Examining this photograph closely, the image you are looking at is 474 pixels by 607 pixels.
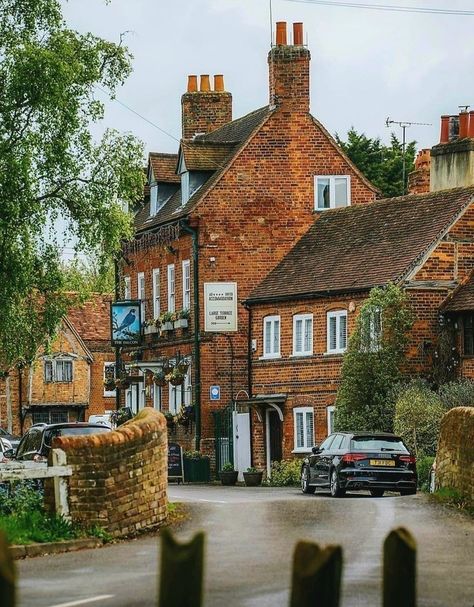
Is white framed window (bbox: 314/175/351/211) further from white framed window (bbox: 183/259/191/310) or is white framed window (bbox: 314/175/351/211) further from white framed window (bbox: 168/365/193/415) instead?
white framed window (bbox: 168/365/193/415)

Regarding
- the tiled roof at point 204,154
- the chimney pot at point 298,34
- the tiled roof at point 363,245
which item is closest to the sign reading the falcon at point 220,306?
the tiled roof at point 363,245

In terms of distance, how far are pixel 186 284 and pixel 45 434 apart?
26898mm

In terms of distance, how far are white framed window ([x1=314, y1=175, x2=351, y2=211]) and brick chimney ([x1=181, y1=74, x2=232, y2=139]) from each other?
338 inches

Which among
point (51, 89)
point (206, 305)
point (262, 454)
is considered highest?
point (51, 89)

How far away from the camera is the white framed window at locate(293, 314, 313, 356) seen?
172ft

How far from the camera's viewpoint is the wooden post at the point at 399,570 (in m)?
6.10

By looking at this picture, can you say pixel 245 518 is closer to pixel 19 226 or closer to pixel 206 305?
pixel 19 226

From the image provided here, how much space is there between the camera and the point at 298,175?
57.4 metres

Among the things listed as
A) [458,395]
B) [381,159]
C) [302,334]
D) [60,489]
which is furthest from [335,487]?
[381,159]

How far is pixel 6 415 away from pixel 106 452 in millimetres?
69266

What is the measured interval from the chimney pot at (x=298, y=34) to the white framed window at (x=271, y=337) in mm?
10257

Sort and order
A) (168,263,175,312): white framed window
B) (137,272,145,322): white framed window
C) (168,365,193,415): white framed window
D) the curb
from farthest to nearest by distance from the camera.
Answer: (137,272,145,322): white framed window → (168,263,175,312): white framed window → (168,365,193,415): white framed window → the curb

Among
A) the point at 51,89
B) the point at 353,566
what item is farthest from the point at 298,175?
the point at 353,566

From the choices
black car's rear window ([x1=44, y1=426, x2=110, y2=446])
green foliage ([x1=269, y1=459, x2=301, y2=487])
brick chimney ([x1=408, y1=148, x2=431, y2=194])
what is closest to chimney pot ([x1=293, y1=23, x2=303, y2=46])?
brick chimney ([x1=408, y1=148, x2=431, y2=194])
